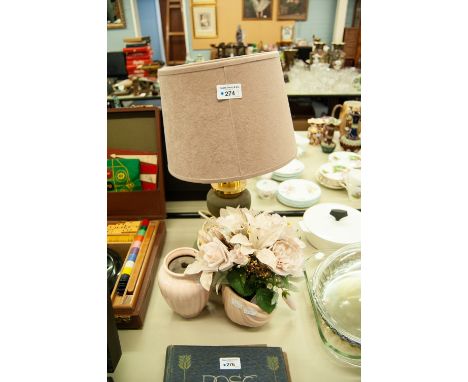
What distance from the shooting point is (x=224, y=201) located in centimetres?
90

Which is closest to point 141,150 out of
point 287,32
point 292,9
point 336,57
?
point 336,57

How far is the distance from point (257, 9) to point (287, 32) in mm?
479

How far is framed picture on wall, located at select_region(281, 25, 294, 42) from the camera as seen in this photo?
400cm

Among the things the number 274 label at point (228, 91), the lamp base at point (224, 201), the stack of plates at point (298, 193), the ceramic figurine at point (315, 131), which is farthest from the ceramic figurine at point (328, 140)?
the number 274 label at point (228, 91)

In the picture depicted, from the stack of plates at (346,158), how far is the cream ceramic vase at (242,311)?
37.0 inches

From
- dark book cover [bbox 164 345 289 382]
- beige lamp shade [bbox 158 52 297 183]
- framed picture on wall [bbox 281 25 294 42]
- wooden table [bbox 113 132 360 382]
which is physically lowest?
wooden table [bbox 113 132 360 382]

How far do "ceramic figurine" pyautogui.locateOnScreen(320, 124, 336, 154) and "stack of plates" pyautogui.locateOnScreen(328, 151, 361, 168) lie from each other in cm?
6

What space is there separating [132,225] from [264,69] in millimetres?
651

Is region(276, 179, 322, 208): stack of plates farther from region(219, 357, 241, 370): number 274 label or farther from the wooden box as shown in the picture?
region(219, 357, 241, 370): number 274 label

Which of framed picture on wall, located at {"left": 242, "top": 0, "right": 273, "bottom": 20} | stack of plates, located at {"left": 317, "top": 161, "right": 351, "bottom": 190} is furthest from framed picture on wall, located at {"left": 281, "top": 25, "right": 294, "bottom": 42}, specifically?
stack of plates, located at {"left": 317, "top": 161, "right": 351, "bottom": 190}

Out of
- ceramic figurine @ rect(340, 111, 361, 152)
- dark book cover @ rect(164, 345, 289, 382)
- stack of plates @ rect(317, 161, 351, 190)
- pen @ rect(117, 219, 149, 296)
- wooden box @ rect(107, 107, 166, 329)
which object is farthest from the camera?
ceramic figurine @ rect(340, 111, 361, 152)

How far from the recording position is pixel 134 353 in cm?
70

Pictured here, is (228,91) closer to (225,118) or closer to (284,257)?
(225,118)

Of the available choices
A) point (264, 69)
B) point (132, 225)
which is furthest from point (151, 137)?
point (264, 69)
